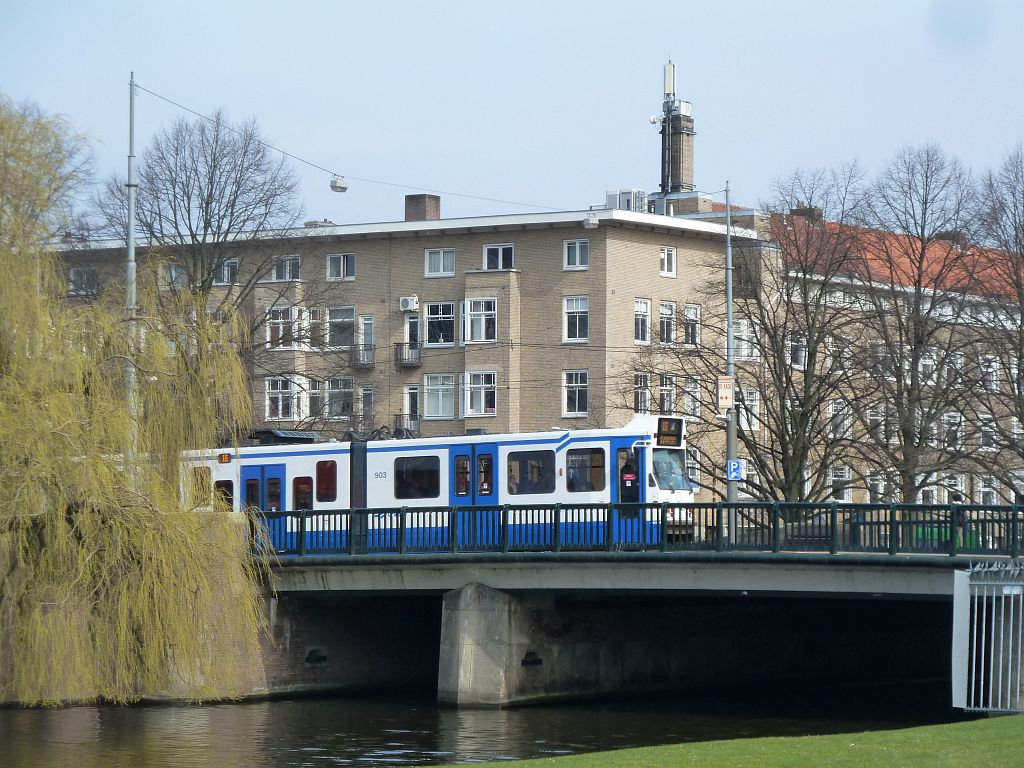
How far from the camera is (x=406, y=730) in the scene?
115ft

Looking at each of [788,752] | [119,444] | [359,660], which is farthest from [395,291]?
[788,752]

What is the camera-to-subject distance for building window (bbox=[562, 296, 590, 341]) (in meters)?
67.4

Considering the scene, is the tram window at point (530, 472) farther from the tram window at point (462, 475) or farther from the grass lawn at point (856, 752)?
the grass lawn at point (856, 752)

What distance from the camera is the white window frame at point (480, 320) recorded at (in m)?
68.8

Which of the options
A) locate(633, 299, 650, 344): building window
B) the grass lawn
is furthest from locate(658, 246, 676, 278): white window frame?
the grass lawn

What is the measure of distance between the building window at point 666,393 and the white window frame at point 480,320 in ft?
32.1

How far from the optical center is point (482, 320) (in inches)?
2719

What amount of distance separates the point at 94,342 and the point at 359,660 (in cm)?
1800

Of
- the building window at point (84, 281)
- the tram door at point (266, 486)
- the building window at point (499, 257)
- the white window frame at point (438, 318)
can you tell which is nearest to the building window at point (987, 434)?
the tram door at point (266, 486)

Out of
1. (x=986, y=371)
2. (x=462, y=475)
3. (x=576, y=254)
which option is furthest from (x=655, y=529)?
(x=576, y=254)

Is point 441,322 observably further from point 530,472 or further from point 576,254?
point 530,472

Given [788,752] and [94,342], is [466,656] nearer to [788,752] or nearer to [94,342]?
[94,342]

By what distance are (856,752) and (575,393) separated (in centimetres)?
4587

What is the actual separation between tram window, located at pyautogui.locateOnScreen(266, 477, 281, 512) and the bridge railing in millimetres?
2077
